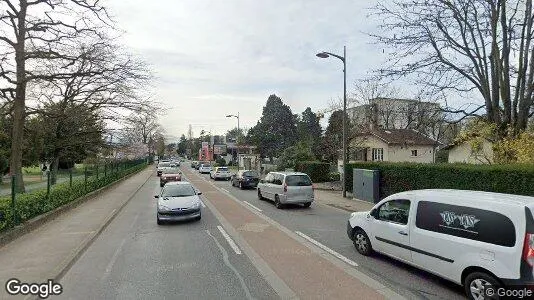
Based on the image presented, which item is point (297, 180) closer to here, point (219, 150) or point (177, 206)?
point (177, 206)

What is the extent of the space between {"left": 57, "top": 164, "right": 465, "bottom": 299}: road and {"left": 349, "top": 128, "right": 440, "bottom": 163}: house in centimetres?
2753

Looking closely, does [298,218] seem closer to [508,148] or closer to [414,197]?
[414,197]

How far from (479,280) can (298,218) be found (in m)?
8.48

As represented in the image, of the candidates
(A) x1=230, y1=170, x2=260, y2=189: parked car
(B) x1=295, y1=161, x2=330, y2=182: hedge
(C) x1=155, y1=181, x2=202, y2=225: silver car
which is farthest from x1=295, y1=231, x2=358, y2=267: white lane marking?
(B) x1=295, y1=161, x2=330, y2=182: hedge

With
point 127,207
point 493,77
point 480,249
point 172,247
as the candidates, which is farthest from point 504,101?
point 127,207

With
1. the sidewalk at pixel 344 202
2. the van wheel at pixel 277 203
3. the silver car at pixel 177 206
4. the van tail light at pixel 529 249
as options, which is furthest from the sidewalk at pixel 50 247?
the sidewalk at pixel 344 202

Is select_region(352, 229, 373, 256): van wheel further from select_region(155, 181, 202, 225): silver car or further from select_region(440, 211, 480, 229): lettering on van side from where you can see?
select_region(155, 181, 202, 225): silver car

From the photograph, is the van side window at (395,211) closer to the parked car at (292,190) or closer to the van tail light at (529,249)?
the van tail light at (529,249)

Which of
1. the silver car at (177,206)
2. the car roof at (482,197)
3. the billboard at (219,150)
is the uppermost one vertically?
the billboard at (219,150)

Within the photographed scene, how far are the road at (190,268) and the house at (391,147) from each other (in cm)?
2753

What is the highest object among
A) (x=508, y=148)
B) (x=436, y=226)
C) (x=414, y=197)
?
(x=508, y=148)

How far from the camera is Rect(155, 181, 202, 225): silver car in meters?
12.2

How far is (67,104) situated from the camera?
79.7 feet

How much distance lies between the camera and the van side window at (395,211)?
7123mm
